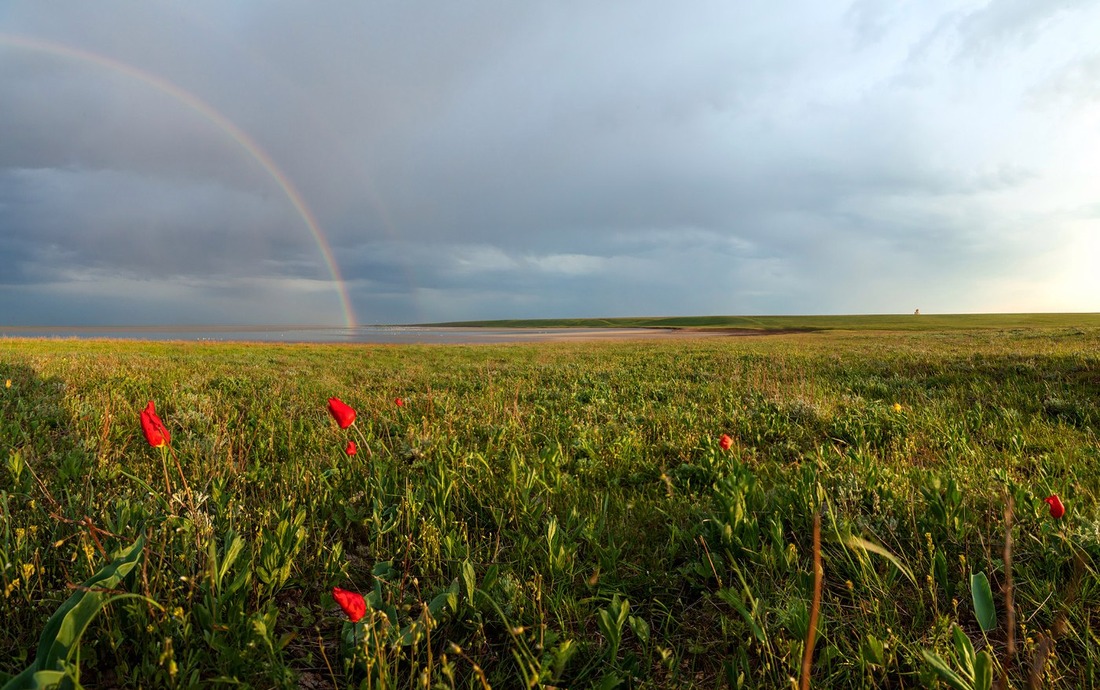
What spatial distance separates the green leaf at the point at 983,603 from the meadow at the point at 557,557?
11 mm

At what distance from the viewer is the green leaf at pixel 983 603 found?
2051 millimetres

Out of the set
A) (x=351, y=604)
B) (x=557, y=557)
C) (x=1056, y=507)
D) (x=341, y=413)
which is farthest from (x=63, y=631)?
(x=1056, y=507)

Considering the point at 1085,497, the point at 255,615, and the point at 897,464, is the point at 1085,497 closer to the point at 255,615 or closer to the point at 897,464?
the point at 897,464

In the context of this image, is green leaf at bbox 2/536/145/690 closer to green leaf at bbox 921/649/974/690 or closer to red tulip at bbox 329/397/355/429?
red tulip at bbox 329/397/355/429

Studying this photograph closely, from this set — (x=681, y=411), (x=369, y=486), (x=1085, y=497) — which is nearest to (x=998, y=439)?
(x=1085, y=497)

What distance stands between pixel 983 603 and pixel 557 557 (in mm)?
1883

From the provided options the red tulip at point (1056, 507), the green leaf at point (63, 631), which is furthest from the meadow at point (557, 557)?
the red tulip at point (1056, 507)

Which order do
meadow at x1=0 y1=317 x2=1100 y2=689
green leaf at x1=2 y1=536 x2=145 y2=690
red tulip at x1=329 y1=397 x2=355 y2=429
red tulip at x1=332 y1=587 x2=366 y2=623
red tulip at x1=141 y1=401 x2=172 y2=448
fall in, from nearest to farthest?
green leaf at x1=2 y1=536 x2=145 y2=690
red tulip at x1=332 y1=587 x2=366 y2=623
meadow at x1=0 y1=317 x2=1100 y2=689
red tulip at x1=141 y1=401 x2=172 y2=448
red tulip at x1=329 y1=397 x2=355 y2=429

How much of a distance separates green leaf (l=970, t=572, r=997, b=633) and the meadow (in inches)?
0.4

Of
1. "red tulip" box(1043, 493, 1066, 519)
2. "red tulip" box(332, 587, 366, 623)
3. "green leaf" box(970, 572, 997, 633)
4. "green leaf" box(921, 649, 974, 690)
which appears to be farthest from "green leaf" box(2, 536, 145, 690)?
"red tulip" box(1043, 493, 1066, 519)

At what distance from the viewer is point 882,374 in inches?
419

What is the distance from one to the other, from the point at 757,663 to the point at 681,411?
464 centimetres

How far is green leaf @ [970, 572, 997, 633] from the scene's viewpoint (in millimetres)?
2051

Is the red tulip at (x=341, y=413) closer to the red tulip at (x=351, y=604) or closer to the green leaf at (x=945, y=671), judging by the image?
the red tulip at (x=351, y=604)
